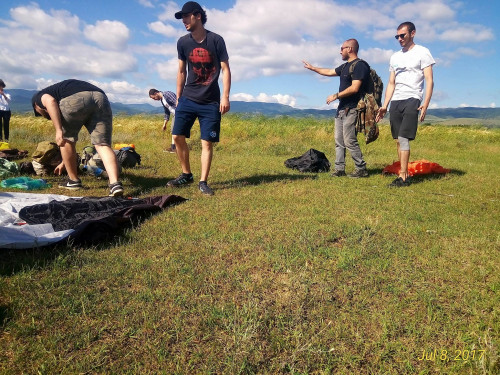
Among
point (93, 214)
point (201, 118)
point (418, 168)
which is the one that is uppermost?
point (201, 118)

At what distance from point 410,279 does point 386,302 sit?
0.39 metres

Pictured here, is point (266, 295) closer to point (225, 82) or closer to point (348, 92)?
point (225, 82)

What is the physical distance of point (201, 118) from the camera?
505 cm

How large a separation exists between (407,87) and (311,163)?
7.91 ft

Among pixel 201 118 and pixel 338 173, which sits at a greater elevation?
pixel 201 118

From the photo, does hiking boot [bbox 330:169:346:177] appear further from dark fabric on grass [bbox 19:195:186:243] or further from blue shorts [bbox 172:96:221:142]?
dark fabric on grass [bbox 19:195:186:243]

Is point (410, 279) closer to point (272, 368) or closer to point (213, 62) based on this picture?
point (272, 368)

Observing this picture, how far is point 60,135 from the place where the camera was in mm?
4465

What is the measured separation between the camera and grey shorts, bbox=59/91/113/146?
4.55 metres

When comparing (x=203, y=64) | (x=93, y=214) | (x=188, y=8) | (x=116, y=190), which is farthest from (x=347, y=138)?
(x=93, y=214)

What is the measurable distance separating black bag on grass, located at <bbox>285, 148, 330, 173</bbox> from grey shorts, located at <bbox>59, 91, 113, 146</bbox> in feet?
13.1

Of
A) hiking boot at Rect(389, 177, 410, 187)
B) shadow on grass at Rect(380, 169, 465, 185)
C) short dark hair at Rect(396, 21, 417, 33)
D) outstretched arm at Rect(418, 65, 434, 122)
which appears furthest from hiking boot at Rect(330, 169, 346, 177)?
short dark hair at Rect(396, 21, 417, 33)

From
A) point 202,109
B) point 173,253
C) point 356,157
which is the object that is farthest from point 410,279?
point 356,157

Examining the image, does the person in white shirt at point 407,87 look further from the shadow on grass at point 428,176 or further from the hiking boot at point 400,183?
the shadow on grass at point 428,176
